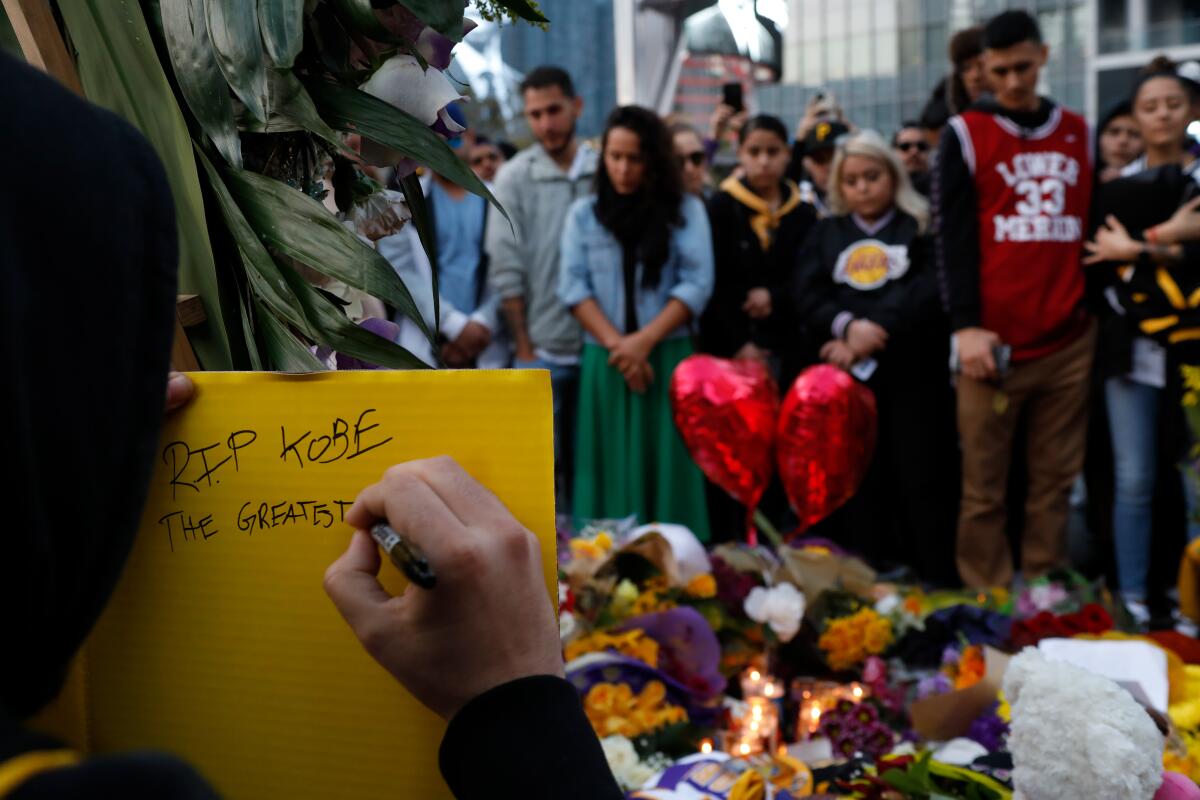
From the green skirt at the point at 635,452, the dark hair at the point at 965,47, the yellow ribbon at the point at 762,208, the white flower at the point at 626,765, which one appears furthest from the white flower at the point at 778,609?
the dark hair at the point at 965,47

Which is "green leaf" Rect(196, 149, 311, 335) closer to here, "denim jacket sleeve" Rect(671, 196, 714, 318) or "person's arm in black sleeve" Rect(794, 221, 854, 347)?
"denim jacket sleeve" Rect(671, 196, 714, 318)

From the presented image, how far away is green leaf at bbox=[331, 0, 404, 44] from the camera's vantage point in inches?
31.9

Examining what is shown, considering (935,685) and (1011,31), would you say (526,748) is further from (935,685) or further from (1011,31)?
(1011,31)

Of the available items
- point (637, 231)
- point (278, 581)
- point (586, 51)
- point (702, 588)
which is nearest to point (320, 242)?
point (278, 581)

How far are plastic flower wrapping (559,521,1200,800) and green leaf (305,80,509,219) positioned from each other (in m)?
0.74

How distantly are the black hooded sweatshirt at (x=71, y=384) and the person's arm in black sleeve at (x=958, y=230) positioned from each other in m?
2.93

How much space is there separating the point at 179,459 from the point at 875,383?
9.45ft

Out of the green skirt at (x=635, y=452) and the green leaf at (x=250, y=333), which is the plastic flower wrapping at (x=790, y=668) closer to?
the green leaf at (x=250, y=333)

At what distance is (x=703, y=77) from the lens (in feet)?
21.7

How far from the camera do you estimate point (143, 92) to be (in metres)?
0.86

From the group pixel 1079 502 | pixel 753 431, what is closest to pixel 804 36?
pixel 1079 502

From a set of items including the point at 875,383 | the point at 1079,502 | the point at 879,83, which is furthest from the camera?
the point at 879,83

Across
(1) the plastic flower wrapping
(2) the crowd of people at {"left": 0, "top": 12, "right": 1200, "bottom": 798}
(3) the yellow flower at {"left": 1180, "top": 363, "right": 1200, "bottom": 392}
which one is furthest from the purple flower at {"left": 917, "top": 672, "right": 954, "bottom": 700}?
(2) the crowd of people at {"left": 0, "top": 12, "right": 1200, "bottom": 798}

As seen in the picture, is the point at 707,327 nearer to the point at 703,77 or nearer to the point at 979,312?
the point at 979,312
